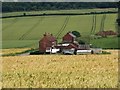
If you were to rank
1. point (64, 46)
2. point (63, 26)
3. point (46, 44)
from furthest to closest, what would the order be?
point (63, 26) < point (46, 44) < point (64, 46)

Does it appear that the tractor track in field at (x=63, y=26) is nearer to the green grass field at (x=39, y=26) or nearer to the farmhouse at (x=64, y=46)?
the green grass field at (x=39, y=26)

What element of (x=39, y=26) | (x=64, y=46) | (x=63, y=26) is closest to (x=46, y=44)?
(x=64, y=46)

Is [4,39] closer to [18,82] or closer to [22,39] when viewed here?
[22,39]

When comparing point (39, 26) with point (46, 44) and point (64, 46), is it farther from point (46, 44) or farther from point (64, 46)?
point (64, 46)

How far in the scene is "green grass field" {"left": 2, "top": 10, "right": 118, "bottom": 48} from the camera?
54625mm

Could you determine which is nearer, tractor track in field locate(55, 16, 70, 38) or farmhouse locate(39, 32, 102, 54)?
farmhouse locate(39, 32, 102, 54)

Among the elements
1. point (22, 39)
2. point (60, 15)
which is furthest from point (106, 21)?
point (22, 39)

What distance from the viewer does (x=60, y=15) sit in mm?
60562

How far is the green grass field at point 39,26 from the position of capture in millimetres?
54625

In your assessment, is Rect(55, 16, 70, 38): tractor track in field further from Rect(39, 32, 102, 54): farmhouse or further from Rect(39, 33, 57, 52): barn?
Rect(39, 33, 57, 52): barn

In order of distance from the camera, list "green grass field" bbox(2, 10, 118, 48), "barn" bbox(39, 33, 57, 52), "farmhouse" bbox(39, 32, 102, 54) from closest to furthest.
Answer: "farmhouse" bbox(39, 32, 102, 54), "barn" bbox(39, 33, 57, 52), "green grass field" bbox(2, 10, 118, 48)

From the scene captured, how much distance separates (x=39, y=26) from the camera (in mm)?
61281

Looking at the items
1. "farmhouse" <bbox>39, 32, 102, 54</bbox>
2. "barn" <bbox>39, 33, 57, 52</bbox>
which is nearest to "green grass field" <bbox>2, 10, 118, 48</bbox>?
"farmhouse" <bbox>39, 32, 102, 54</bbox>

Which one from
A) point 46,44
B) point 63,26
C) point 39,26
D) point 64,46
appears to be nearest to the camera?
point 64,46
